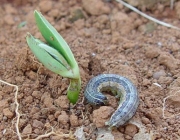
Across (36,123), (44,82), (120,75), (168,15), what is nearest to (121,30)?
(168,15)

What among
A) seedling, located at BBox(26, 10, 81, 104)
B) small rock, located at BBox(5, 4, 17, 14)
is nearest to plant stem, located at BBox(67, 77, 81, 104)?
seedling, located at BBox(26, 10, 81, 104)

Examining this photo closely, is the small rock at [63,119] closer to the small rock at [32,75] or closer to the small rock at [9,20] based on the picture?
the small rock at [32,75]

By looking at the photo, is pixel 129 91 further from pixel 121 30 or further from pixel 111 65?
pixel 121 30

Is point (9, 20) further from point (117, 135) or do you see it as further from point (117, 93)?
point (117, 135)

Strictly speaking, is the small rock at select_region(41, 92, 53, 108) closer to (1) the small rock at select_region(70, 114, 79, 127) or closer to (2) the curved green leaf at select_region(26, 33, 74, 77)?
(1) the small rock at select_region(70, 114, 79, 127)

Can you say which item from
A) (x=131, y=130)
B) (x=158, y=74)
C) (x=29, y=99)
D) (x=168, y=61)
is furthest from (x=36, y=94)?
(x=168, y=61)
